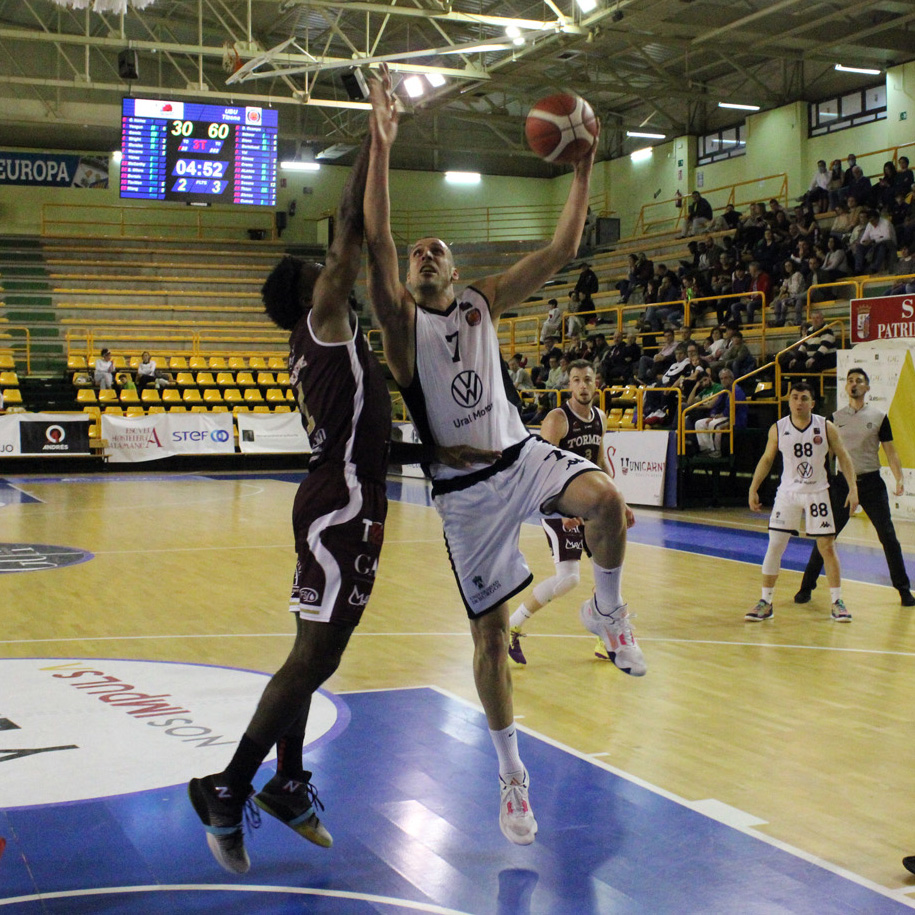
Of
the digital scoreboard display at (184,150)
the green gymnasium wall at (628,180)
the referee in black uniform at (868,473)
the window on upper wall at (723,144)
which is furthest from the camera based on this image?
the window on upper wall at (723,144)

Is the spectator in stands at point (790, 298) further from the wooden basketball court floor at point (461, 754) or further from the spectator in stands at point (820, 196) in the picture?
the wooden basketball court floor at point (461, 754)

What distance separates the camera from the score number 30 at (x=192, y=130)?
18875 mm

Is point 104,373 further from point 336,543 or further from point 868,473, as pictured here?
point 336,543

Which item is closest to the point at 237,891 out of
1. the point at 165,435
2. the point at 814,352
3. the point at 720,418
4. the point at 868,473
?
the point at 868,473

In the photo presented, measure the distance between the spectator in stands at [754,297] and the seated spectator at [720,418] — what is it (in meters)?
2.73

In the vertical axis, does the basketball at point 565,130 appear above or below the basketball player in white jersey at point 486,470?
above

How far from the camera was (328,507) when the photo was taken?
130 inches

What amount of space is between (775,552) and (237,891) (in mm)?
5338

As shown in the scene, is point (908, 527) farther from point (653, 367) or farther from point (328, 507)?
point (328, 507)

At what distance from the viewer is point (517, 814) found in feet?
11.5

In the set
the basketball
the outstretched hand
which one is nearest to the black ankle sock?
the outstretched hand

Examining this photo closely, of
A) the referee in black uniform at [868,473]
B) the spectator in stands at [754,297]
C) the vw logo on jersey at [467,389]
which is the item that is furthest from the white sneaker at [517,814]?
the spectator in stands at [754,297]

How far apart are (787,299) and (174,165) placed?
405 inches

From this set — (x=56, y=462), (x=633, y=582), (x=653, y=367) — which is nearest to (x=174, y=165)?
(x=56, y=462)
